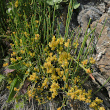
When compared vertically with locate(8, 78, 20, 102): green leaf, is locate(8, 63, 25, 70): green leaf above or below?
above

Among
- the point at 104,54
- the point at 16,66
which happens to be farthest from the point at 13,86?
the point at 104,54

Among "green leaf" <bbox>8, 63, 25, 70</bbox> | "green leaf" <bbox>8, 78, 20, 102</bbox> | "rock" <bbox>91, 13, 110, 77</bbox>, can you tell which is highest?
"rock" <bbox>91, 13, 110, 77</bbox>

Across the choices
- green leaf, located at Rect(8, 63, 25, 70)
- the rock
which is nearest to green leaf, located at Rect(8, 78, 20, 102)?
green leaf, located at Rect(8, 63, 25, 70)

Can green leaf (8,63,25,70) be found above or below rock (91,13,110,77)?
below

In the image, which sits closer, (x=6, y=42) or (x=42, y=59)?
(x=42, y=59)

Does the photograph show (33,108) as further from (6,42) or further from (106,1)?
(106,1)

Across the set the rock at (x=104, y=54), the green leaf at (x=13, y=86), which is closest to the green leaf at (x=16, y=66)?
the green leaf at (x=13, y=86)

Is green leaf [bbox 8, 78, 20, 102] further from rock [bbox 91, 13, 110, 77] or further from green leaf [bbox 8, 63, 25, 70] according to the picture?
rock [bbox 91, 13, 110, 77]

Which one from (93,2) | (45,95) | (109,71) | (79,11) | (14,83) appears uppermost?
(93,2)

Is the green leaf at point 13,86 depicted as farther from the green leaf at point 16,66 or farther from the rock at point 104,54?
the rock at point 104,54

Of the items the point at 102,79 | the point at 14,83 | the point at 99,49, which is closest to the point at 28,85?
the point at 14,83

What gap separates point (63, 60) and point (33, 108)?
75cm

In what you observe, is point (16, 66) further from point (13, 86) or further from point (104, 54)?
point (104, 54)

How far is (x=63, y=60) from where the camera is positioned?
4.18ft
